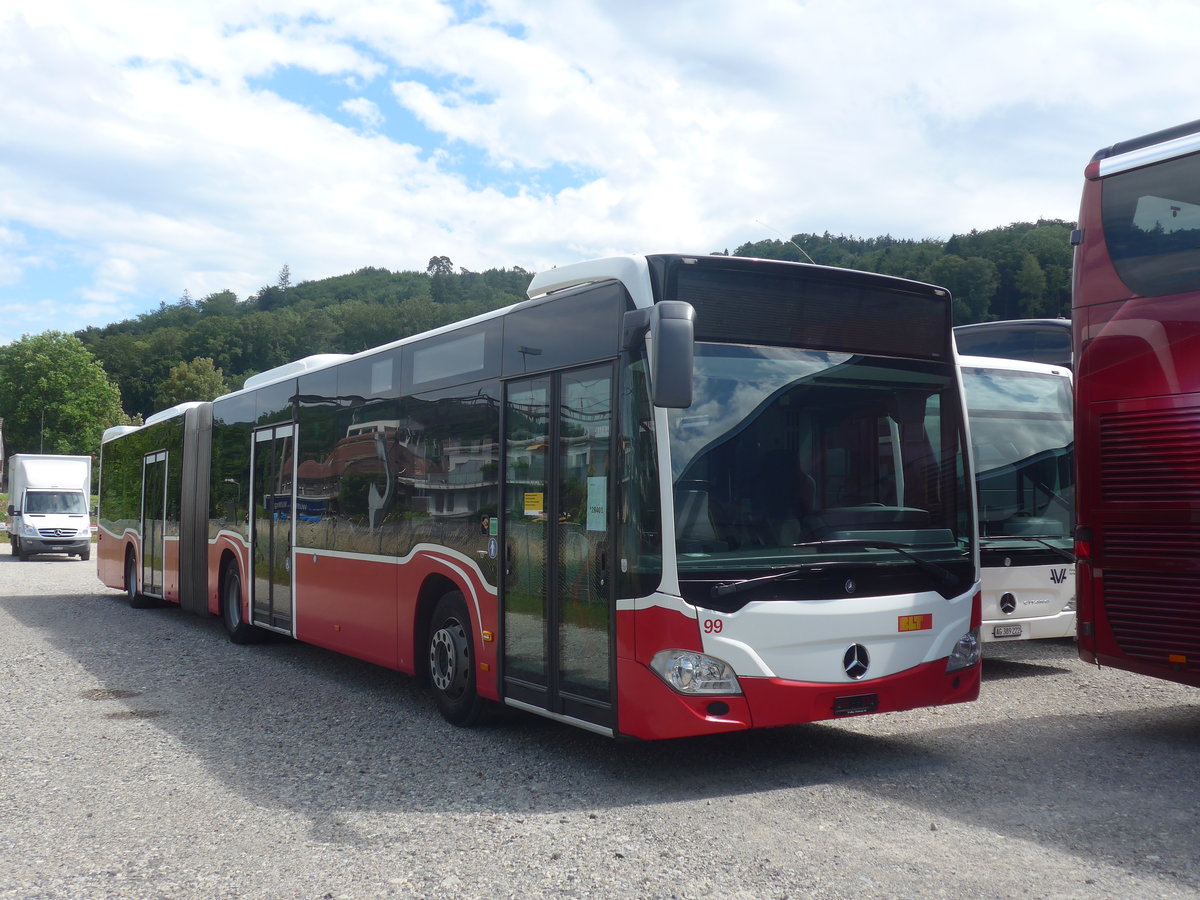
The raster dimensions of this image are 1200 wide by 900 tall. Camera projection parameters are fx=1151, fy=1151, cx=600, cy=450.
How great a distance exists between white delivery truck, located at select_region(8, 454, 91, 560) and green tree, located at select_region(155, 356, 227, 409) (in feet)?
186

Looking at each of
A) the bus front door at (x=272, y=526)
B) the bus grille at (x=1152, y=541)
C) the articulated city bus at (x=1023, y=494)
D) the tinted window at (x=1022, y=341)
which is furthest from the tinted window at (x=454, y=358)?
the tinted window at (x=1022, y=341)

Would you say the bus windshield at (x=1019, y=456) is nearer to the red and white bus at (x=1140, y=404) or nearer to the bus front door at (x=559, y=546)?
the red and white bus at (x=1140, y=404)

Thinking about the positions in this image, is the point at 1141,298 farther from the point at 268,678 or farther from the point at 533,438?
the point at 268,678

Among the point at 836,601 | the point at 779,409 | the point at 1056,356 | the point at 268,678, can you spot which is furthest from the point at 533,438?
the point at 1056,356

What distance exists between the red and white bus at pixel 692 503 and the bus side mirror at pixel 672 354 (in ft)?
0.04

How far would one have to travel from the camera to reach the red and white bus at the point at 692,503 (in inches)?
241

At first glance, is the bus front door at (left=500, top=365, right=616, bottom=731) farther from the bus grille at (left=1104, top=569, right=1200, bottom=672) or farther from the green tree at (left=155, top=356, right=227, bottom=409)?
the green tree at (left=155, top=356, right=227, bottom=409)

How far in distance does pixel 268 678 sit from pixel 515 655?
435 cm

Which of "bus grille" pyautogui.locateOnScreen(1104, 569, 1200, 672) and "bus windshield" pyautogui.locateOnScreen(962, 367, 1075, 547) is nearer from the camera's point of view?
"bus grille" pyautogui.locateOnScreen(1104, 569, 1200, 672)

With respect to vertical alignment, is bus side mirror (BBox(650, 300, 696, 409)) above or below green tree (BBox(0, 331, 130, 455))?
below

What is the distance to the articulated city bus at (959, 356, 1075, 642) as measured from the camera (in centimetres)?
1005

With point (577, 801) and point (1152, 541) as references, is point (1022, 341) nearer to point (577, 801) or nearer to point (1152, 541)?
point (1152, 541)

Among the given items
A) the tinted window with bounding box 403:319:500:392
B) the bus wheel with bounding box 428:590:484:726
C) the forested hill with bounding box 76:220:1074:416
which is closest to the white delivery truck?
the forested hill with bounding box 76:220:1074:416

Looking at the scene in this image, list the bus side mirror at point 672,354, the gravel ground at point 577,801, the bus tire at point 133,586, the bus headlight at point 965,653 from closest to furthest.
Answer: the gravel ground at point 577,801 < the bus side mirror at point 672,354 < the bus headlight at point 965,653 < the bus tire at point 133,586
